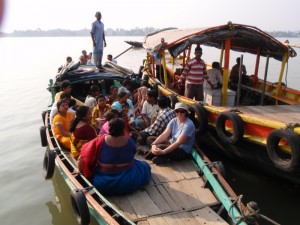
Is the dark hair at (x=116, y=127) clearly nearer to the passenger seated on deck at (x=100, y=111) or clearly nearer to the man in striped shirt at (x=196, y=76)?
the passenger seated on deck at (x=100, y=111)

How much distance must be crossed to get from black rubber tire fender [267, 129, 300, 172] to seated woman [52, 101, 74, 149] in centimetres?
295

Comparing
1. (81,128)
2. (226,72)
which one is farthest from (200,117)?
(81,128)

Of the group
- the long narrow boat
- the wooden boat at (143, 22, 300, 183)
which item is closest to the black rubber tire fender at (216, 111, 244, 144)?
the wooden boat at (143, 22, 300, 183)

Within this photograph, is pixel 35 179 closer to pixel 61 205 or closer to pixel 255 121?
pixel 61 205

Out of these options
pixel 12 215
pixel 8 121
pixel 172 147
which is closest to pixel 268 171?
pixel 172 147

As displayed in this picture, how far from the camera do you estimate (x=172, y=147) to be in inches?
166

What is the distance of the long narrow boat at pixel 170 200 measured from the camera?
3.08 m

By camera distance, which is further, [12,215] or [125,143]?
[12,215]

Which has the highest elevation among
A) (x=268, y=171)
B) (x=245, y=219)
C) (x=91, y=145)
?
(x=91, y=145)

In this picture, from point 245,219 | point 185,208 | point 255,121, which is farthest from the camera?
point 255,121

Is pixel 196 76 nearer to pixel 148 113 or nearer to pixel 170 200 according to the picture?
pixel 148 113

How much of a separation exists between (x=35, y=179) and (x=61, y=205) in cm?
121

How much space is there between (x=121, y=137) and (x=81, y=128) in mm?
952

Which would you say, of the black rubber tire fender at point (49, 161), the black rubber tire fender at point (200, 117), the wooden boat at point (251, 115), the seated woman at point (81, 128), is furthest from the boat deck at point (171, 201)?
the black rubber tire fender at point (49, 161)
